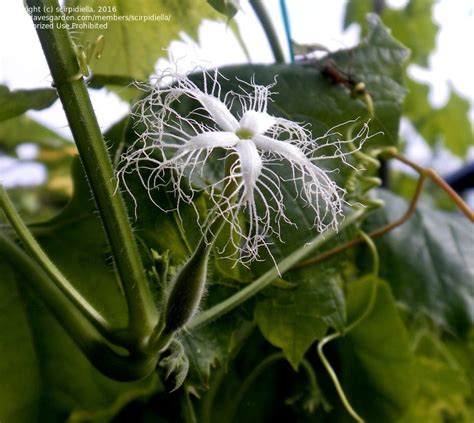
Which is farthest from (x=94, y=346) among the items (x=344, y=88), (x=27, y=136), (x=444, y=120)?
(x=444, y=120)

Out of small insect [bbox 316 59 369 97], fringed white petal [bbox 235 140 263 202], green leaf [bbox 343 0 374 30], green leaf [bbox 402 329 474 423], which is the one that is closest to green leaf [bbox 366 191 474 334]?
green leaf [bbox 402 329 474 423]

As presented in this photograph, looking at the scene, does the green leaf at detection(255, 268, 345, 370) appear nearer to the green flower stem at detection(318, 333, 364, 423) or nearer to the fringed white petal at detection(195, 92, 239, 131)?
the green flower stem at detection(318, 333, 364, 423)

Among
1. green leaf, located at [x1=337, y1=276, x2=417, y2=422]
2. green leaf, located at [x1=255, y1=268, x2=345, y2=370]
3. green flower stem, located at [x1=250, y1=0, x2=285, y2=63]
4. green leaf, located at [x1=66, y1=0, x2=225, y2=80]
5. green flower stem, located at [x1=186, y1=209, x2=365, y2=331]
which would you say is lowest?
green leaf, located at [x1=337, y1=276, x2=417, y2=422]

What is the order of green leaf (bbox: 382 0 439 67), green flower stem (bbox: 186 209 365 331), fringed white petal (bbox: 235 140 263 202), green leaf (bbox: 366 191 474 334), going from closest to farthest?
fringed white petal (bbox: 235 140 263 202)
green flower stem (bbox: 186 209 365 331)
green leaf (bbox: 366 191 474 334)
green leaf (bbox: 382 0 439 67)

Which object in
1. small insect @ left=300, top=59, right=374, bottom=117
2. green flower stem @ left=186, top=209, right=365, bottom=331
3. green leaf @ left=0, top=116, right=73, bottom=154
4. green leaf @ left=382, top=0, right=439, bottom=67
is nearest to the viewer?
green flower stem @ left=186, top=209, right=365, bottom=331

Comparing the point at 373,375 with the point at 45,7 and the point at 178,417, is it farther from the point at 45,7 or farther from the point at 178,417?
the point at 45,7

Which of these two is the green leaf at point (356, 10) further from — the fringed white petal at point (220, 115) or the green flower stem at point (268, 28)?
the fringed white petal at point (220, 115)

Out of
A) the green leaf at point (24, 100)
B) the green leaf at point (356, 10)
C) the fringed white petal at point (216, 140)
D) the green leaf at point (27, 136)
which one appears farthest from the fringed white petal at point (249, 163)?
the green leaf at point (356, 10)
